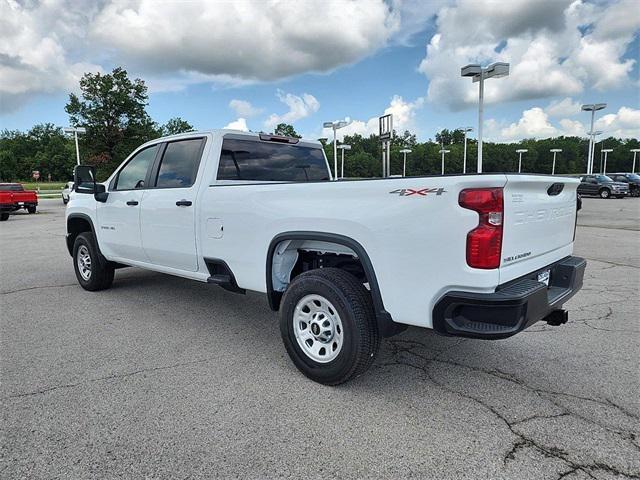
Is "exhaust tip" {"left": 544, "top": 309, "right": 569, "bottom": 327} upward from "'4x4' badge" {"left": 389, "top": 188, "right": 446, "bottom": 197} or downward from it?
downward

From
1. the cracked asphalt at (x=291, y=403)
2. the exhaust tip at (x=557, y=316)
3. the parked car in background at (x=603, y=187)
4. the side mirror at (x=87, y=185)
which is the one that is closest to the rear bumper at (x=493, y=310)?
the exhaust tip at (x=557, y=316)

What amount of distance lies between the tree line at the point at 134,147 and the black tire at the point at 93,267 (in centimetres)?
1588

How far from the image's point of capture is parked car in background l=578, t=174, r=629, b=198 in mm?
29562

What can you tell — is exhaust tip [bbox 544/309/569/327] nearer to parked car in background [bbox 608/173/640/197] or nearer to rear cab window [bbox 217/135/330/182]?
rear cab window [bbox 217/135/330/182]

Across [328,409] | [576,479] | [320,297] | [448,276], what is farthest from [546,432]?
[320,297]

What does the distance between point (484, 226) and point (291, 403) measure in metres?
1.70

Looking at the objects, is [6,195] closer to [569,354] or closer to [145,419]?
[145,419]

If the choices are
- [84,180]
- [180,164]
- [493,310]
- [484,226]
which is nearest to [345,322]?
[493,310]

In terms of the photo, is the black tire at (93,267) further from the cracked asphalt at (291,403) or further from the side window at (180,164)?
the side window at (180,164)

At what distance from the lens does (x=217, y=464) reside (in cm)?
240

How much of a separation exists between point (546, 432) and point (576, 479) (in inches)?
16.7

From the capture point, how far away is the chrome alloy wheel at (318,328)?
3.19m

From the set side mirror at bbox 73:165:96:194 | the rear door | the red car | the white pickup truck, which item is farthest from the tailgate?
the red car

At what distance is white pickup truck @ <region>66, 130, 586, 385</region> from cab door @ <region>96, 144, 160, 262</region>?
0.04 meters
